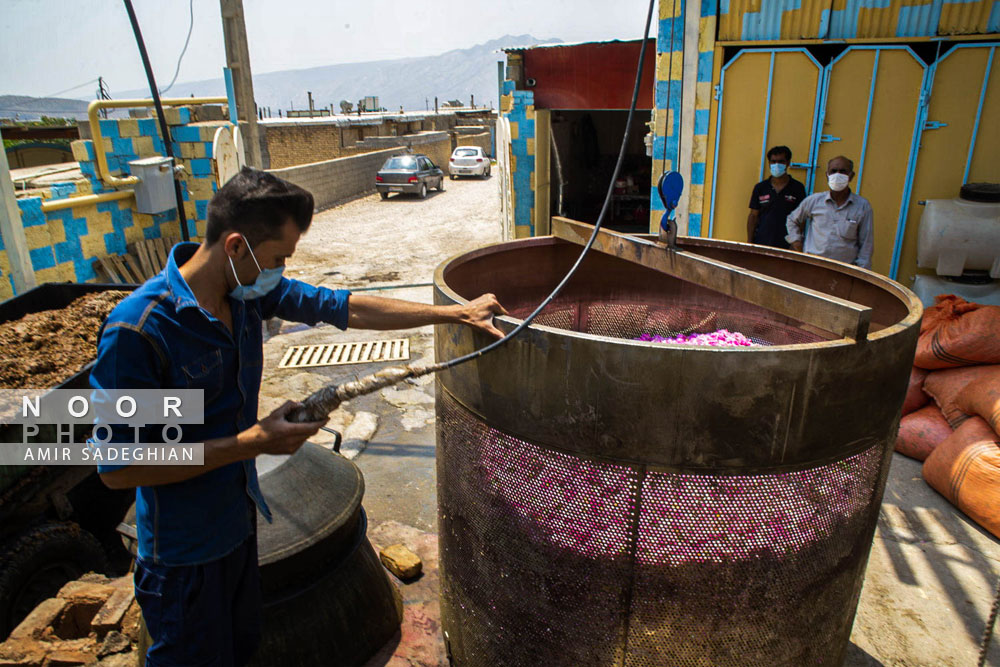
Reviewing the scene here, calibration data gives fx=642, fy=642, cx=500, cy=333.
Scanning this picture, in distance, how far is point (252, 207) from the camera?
177 cm

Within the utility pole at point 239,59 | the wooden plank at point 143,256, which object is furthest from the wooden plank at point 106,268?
the utility pole at point 239,59

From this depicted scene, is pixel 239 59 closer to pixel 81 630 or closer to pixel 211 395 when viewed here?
pixel 81 630

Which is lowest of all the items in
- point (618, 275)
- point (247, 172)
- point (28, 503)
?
point (28, 503)

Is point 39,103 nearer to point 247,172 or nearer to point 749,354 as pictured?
point 247,172

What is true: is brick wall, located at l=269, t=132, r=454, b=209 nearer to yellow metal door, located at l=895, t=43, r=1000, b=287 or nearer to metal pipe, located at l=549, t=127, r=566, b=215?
metal pipe, located at l=549, t=127, r=566, b=215

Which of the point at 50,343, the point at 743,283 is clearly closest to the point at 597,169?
the point at 50,343

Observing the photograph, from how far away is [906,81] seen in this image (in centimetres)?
569

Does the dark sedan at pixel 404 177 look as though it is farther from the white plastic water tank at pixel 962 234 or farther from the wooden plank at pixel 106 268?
the white plastic water tank at pixel 962 234

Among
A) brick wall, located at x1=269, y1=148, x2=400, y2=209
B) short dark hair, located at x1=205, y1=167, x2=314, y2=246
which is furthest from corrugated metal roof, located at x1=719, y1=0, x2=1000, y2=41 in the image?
brick wall, located at x1=269, y1=148, x2=400, y2=209

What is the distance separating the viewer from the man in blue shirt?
5.57ft

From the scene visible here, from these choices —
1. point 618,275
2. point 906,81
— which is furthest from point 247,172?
point 906,81

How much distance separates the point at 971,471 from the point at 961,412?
64cm

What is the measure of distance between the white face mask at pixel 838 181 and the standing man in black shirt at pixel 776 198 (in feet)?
2.30

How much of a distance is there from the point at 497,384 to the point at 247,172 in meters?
0.96
